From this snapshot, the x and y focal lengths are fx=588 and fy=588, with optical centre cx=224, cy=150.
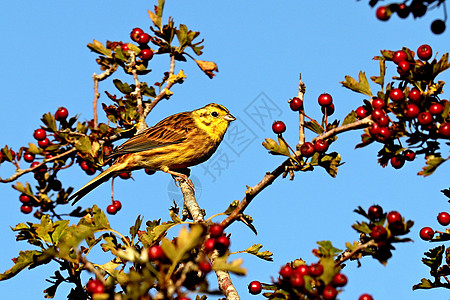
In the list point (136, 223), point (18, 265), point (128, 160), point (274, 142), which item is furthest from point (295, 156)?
point (128, 160)

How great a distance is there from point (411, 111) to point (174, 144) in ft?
18.8

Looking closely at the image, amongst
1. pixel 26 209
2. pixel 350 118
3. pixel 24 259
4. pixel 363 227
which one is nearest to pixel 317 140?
pixel 350 118

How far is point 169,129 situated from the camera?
1030 cm

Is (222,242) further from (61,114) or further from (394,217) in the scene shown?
(61,114)

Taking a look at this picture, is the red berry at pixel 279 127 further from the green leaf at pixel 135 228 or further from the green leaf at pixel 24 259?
the green leaf at pixel 24 259

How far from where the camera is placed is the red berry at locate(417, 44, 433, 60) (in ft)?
17.1

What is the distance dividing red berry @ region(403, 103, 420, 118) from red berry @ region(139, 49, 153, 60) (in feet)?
12.6

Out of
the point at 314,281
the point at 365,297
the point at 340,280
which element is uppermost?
the point at 314,281

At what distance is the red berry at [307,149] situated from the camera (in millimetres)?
4969

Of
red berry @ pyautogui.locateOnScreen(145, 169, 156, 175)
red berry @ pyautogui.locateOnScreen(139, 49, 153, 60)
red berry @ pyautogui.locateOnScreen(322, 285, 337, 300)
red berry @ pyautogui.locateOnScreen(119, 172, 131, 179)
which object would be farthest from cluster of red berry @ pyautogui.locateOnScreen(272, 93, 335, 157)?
red berry @ pyautogui.locateOnScreen(145, 169, 156, 175)

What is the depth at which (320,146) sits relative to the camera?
16.3ft

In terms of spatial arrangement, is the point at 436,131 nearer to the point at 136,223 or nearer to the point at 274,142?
the point at 274,142

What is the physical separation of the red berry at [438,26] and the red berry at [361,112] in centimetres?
138

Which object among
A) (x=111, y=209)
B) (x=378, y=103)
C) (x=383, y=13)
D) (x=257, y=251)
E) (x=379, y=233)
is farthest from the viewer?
(x=111, y=209)
